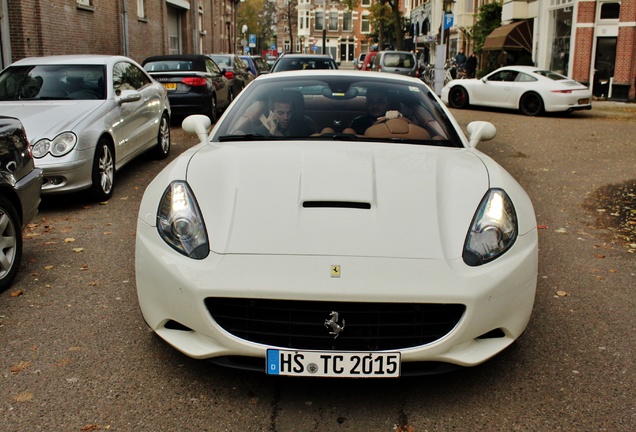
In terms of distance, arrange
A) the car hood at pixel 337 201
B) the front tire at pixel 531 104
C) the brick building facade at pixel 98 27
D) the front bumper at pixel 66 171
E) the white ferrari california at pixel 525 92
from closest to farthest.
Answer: the car hood at pixel 337 201 < the front bumper at pixel 66 171 < the brick building facade at pixel 98 27 < the white ferrari california at pixel 525 92 < the front tire at pixel 531 104

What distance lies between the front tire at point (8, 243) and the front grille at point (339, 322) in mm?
2428

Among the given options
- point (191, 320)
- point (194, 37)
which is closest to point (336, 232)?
point (191, 320)

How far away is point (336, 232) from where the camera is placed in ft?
10.6

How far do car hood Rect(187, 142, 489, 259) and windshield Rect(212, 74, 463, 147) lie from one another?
0.53 meters

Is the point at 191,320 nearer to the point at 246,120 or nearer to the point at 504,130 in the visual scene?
the point at 246,120

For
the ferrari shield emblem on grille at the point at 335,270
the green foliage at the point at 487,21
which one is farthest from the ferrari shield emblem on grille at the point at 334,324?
the green foliage at the point at 487,21

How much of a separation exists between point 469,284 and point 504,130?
1301 cm

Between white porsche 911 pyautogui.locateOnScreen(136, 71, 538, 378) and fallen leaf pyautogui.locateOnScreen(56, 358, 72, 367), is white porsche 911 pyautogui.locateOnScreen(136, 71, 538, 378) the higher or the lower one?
the higher one

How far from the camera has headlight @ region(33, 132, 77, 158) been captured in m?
7.12

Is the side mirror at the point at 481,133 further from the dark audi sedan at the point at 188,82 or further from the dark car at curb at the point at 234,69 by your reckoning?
the dark car at curb at the point at 234,69

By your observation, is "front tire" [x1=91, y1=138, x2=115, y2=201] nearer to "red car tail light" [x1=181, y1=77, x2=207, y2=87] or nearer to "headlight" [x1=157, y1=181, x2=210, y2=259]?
"headlight" [x1=157, y1=181, x2=210, y2=259]

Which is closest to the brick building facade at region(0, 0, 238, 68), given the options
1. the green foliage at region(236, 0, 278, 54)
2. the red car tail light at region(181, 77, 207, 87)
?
the red car tail light at region(181, 77, 207, 87)

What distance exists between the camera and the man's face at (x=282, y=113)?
464 cm

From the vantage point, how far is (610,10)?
26.2 meters
